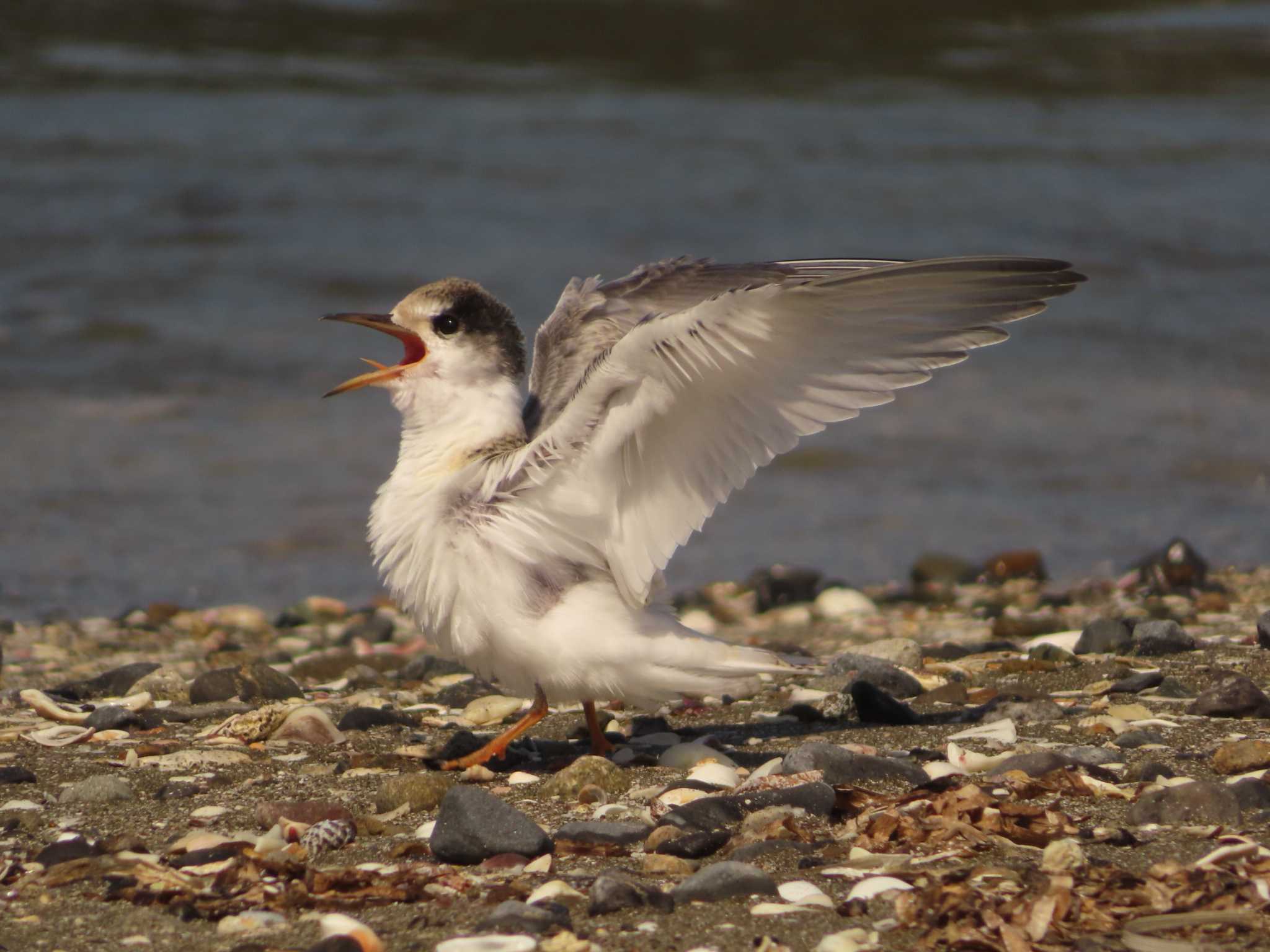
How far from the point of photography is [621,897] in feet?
8.61

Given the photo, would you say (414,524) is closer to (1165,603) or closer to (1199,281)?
(1165,603)

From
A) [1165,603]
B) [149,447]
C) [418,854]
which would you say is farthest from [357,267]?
[418,854]

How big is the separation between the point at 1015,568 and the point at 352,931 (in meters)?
4.62

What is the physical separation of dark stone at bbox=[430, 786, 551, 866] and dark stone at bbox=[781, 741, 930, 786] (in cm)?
70

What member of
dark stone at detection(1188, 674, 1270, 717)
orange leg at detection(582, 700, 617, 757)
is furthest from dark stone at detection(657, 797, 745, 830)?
dark stone at detection(1188, 674, 1270, 717)

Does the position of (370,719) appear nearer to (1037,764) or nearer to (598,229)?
(1037,764)

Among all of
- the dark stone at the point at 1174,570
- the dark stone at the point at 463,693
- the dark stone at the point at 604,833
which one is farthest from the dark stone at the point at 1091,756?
the dark stone at the point at 1174,570

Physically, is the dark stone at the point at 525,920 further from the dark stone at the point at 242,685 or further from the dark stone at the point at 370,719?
the dark stone at the point at 242,685

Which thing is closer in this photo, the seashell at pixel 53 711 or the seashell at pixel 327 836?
the seashell at pixel 327 836

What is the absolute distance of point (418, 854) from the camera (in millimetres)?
3006

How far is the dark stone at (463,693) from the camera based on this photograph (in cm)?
450

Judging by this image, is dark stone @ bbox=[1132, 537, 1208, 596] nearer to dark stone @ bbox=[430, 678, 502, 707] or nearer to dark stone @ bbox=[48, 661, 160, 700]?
dark stone @ bbox=[430, 678, 502, 707]

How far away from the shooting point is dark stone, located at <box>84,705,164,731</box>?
4.04 m

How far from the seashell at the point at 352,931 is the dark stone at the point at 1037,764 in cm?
133
